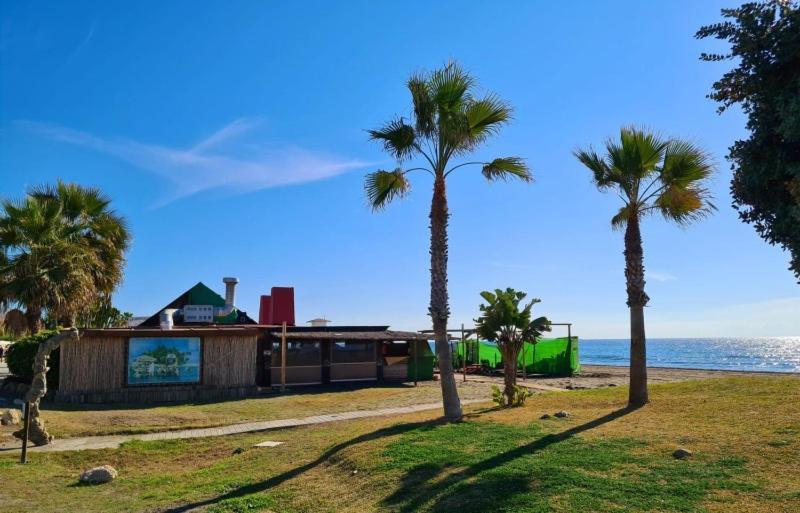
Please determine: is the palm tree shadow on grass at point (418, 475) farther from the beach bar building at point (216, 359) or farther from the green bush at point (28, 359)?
the green bush at point (28, 359)

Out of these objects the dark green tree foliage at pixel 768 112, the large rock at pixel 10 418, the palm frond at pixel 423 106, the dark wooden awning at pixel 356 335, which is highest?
the palm frond at pixel 423 106

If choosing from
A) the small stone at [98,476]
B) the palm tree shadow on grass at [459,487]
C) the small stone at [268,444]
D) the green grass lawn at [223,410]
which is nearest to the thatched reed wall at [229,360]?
the green grass lawn at [223,410]

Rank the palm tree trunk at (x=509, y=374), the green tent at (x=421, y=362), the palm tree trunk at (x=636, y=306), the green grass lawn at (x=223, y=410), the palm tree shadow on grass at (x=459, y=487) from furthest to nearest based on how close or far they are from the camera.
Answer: the green tent at (x=421, y=362) → the palm tree trunk at (x=509, y=374) → the green grass lawn at (x=223, y=410) → the palm tree trunk at (x=636, y=306) → the palm tree shadow on grass at (x=459, y=487)

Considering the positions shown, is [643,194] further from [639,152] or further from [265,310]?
[265,310]

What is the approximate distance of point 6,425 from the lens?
Answer: 50.9ft

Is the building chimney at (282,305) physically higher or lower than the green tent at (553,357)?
higher

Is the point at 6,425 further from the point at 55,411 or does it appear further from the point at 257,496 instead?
the point at 257,496

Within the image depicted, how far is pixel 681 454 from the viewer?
861cm

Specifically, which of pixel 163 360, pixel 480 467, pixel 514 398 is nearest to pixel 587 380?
pixel 514 398

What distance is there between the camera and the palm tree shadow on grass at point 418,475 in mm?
8047

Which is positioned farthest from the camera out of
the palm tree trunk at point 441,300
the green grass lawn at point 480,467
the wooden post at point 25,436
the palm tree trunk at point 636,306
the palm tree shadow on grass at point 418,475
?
the palm tree trunk at point 636,306

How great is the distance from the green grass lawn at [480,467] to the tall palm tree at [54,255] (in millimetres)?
10018

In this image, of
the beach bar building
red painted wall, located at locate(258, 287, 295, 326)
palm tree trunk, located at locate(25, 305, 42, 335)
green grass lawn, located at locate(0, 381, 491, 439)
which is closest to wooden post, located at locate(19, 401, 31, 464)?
green grass lawn, located at locate(0, 381, 491, 439)

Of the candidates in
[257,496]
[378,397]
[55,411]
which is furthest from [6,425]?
[378,397]
